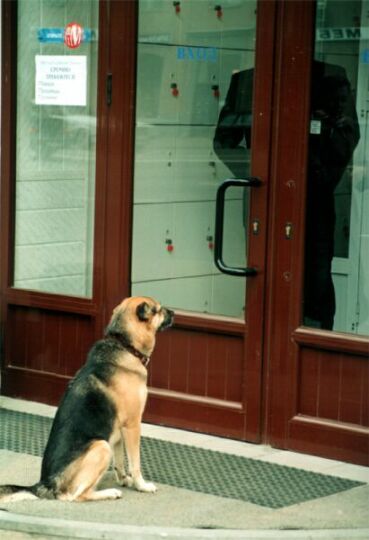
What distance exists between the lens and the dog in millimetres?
6676

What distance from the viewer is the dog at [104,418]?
21.9 feet

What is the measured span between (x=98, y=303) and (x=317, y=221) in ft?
5.56

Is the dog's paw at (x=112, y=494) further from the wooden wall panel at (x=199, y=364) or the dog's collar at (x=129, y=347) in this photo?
the wooden wall panel at (x=199, y=364)

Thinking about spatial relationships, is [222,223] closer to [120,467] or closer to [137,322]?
[137,322]

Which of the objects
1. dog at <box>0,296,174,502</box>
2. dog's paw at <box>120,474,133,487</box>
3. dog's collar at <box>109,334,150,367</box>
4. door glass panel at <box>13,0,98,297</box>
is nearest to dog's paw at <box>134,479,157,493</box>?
dog at <box>0,296,174,502</box>

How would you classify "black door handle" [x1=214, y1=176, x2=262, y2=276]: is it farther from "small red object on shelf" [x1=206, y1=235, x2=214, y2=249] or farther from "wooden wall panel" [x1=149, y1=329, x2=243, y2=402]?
"wooden wall panel" [x1=149, y1=329, x2=243, y2=402]

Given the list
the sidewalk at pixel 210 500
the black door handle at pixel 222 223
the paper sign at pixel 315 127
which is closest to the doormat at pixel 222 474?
the sidewalk at pixel 210 500

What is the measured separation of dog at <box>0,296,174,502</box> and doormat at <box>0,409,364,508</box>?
12.8 inches

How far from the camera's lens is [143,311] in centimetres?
697

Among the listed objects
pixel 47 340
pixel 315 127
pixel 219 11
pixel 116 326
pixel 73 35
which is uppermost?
pixel 219 11


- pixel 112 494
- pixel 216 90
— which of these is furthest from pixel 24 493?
pixel 216 90

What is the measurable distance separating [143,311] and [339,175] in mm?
1544

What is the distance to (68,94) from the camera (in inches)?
347

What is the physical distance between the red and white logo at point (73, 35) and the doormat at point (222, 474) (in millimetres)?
2567
